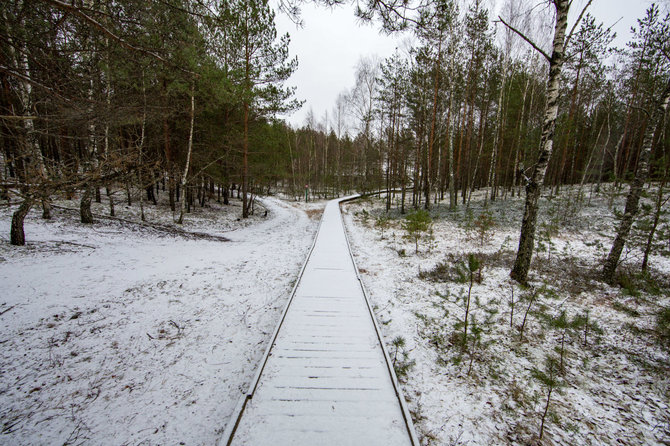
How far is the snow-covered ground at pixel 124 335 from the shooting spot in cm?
269

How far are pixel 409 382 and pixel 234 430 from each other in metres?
2.22

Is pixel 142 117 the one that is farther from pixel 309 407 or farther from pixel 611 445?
pixel 611 445

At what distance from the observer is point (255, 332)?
4355mm

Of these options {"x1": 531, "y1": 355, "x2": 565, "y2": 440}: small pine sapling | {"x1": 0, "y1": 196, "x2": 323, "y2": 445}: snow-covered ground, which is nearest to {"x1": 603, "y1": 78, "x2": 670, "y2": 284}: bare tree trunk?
{"x1": 531, "y1": 355, "x2": 565, "y2": 440}: small pine sapling

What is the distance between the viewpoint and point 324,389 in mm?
2900

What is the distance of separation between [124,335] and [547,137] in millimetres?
9359

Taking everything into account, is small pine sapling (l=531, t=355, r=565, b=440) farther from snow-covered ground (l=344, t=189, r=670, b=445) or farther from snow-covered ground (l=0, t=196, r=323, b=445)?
snow-covered ground (l=0, t=196, r=323, b=445)

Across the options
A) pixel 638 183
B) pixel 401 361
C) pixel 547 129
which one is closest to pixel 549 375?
pixel 401 361

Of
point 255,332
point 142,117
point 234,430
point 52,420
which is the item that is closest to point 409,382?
point 234,430

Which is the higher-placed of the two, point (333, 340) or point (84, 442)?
point (333, 340)

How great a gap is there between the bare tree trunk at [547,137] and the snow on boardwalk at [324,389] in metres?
4.36

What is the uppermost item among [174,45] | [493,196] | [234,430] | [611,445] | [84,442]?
[174,45]

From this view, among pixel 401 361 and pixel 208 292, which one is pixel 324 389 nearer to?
pixel 401 361

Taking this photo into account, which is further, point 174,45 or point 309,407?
point 174,45
